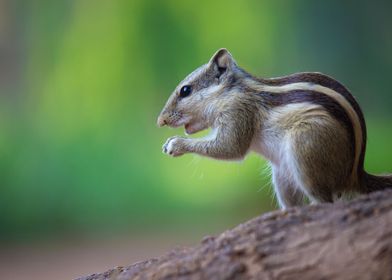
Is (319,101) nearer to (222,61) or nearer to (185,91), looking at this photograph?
(222,61)

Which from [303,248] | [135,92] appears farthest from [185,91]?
[135,92]

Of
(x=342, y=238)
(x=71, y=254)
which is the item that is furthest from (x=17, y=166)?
(x=342, y=238)

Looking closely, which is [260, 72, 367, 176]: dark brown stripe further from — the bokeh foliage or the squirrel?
the bokeh foliage

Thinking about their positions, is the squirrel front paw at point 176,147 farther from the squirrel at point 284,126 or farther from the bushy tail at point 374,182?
the bushy tail at point 374,182

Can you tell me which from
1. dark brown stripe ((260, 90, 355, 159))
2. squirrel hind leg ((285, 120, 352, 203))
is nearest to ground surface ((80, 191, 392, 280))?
squirrel hind leg ((285, 120, 352, 203))

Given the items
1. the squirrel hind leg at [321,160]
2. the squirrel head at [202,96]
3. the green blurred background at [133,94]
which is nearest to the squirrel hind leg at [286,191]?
the squirrel hind leg at [321,160]

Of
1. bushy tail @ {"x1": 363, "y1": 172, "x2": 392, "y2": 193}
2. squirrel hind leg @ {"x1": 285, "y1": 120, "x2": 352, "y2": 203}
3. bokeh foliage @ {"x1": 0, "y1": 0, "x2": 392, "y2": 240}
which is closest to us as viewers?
squirrel hind leg @ {"x1": 285, "y1": 120, "x2": 352, "y2": 203}
